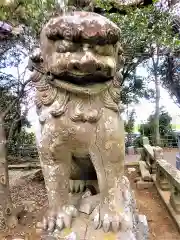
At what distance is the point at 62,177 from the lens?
4.75 ft

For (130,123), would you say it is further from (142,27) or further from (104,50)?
(104,50)

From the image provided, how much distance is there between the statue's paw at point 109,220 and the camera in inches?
54.7

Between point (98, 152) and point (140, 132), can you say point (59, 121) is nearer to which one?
point (98, 152)

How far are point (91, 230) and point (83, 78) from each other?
26.9 inches

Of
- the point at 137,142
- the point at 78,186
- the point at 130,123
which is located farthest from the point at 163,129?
the point at 78,186

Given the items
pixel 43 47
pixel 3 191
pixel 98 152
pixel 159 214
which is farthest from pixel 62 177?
pixel 159 214

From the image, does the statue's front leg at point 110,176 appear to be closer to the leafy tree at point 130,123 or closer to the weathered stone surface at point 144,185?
the weathered stone surface at point 144,185

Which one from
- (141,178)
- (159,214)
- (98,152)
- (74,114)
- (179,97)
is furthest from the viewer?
(179,97)

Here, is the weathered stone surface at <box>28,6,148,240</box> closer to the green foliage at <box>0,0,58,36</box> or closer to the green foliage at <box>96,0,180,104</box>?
the green foliage at <box>0,0,58,36</box>

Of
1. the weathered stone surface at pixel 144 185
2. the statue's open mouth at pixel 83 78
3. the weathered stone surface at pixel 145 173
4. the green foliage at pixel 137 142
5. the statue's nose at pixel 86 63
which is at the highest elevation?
the statue's nose at pixel 86 63

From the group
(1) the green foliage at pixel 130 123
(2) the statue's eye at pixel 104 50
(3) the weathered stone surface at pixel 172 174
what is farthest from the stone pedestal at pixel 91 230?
(1) the green foliage at pixel 130 123

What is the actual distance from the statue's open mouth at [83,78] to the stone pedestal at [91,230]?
0.61m

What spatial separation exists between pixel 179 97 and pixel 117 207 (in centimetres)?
887

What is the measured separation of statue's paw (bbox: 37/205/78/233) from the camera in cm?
142
